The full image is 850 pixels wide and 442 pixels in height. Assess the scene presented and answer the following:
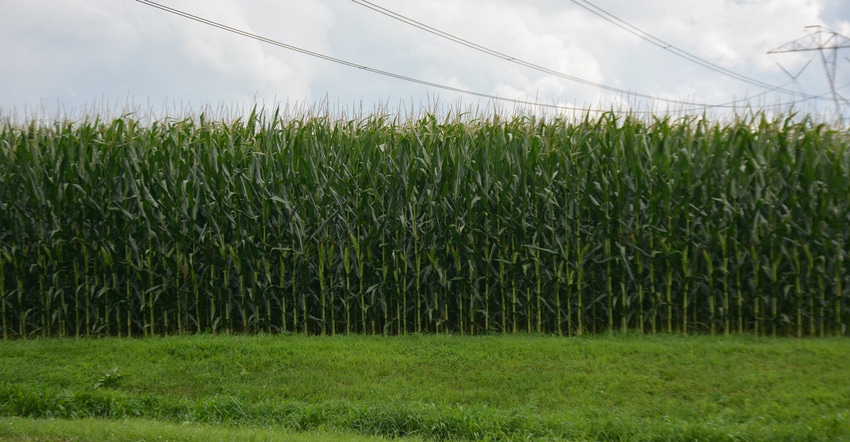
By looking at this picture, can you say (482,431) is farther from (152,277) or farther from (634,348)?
(152,277)

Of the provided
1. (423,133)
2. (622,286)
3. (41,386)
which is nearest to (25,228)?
(41,386)

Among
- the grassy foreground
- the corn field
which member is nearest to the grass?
the grassy foreground

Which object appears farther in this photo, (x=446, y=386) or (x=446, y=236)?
(x=446, y=236)

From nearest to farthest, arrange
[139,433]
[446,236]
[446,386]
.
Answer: [139,433] → [446,386] → [446,236]

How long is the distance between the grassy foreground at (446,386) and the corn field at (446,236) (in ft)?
2.69

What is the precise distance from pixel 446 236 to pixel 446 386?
289cm

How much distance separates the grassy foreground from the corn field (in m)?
0.82

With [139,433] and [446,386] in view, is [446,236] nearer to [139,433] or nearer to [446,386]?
[446,386]

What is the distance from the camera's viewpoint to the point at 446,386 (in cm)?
758

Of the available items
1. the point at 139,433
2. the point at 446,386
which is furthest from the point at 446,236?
the point at 139,433

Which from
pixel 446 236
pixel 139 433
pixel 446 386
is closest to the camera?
pixel 139 433

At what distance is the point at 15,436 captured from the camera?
5.83 metres

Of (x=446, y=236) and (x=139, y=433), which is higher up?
(x=446, y=236)

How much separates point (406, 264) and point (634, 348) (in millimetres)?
3333
